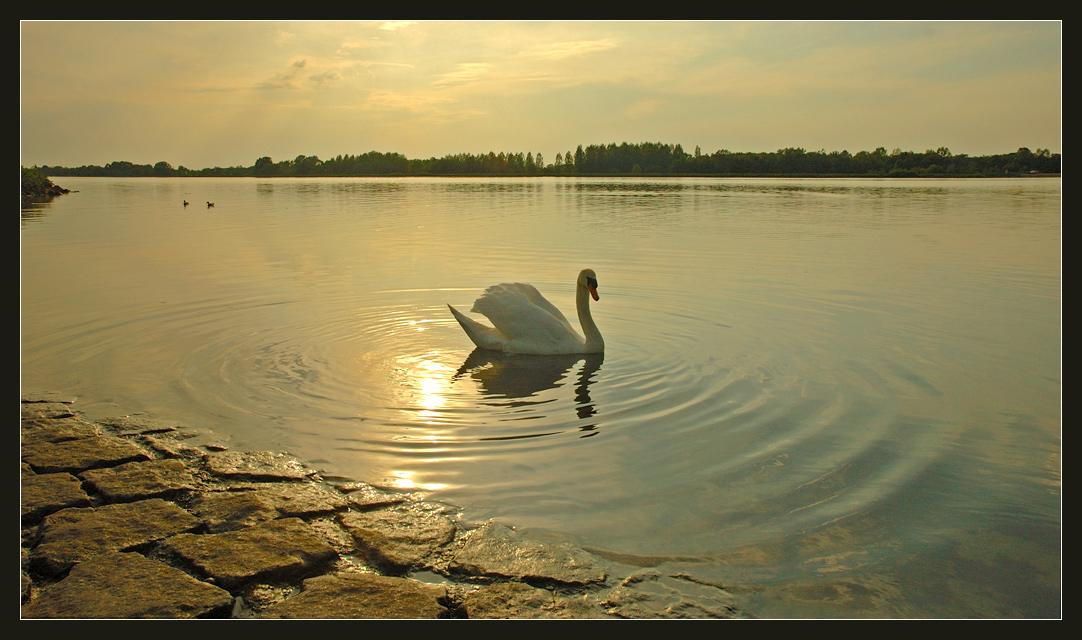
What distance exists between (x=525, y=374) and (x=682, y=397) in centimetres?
194

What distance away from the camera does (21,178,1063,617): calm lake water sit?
4.56 metres

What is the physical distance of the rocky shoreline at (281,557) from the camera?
3.70 metres

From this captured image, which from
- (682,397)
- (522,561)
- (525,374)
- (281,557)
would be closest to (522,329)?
(525,374)

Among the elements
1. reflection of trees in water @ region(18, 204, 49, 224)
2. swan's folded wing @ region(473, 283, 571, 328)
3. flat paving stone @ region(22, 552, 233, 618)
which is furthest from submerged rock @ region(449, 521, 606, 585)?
reflection of trees in water @ region(18, 204, 49, 224)

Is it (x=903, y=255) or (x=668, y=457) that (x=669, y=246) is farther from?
(x=668, y=457)

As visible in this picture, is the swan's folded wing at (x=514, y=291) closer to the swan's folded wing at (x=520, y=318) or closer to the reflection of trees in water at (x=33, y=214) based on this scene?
the swan's folded wing at (x=520, y=318)

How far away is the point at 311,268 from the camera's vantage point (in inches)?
614

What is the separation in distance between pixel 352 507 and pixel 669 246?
15.4 metres

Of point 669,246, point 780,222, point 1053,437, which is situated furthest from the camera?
point 780,222

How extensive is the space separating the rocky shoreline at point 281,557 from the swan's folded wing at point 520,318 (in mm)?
4059

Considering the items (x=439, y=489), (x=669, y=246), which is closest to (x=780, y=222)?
(x=669, y=246)

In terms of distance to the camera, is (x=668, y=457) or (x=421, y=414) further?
(x=421, y=414)

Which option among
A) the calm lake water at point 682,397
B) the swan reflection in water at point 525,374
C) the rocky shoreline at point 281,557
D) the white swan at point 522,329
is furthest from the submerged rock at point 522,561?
the white swan at point 522,329

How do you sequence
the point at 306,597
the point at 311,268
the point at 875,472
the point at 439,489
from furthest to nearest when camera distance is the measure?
the point at 311,268, the point at 875,472, the point at 439,489, the point at 306,597
